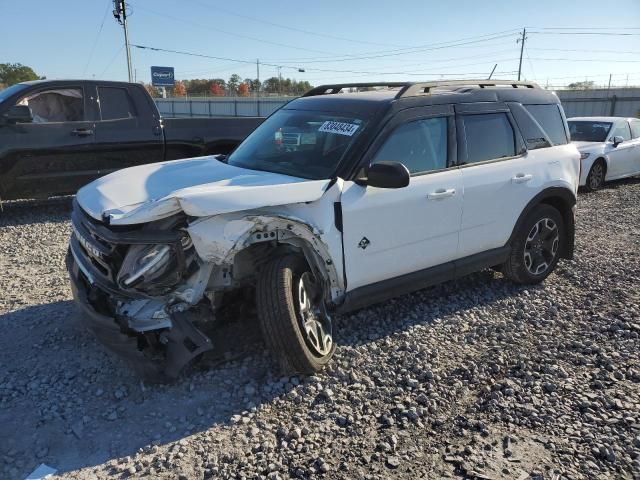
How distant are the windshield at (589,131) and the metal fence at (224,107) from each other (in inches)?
799

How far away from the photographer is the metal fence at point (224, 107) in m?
35.8

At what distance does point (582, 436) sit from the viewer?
3078 mm

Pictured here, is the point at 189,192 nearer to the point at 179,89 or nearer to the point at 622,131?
the point at 622,131

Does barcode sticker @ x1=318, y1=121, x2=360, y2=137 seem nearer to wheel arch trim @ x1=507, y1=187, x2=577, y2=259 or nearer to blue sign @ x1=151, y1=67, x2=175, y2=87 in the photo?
wheel arch trim @ x1=507, y1=187, x2=577, y2=259

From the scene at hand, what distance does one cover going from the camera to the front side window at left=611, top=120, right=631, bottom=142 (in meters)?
11.6

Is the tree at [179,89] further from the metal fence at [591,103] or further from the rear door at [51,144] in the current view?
the rear door at [51,144]

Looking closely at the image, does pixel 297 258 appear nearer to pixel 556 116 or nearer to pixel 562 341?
pixel 562 341

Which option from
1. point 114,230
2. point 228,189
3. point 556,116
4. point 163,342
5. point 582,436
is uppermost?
point 556,116


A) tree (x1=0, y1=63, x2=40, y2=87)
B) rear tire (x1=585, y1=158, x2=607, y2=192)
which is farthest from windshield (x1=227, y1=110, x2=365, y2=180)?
tree (x1=0, y1=63, x2=40, y2=87)

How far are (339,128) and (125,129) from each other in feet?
16.7

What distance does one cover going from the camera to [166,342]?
3332 millimetres

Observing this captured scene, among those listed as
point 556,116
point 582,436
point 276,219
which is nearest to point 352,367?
point 276,219

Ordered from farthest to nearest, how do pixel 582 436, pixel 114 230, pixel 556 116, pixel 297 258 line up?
pixel 556 116
pixel 297 258
pixel 114 230
pixel 582 436

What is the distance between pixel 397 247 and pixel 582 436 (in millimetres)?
1714
